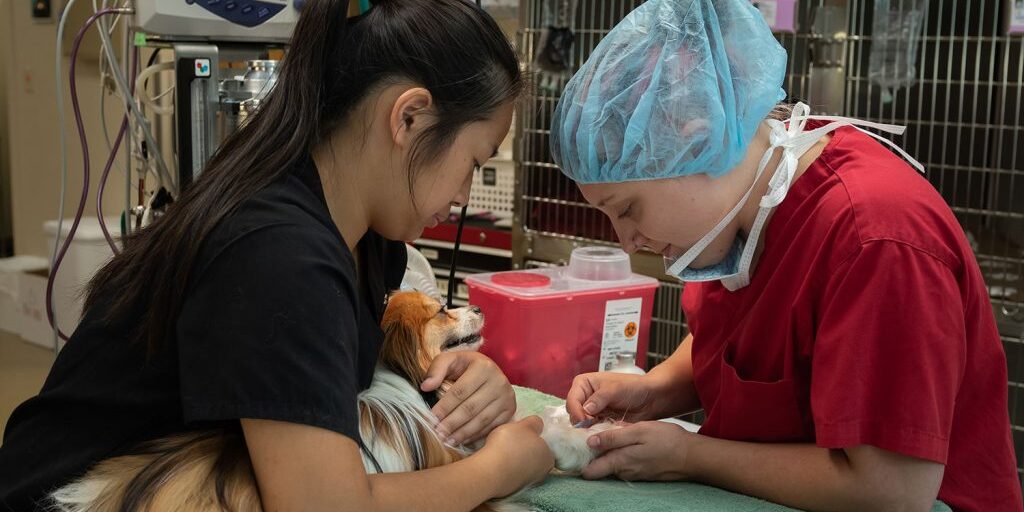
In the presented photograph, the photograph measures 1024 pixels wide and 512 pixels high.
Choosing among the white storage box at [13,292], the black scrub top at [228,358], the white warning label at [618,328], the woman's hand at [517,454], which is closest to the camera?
the black scrub top at [228,358]

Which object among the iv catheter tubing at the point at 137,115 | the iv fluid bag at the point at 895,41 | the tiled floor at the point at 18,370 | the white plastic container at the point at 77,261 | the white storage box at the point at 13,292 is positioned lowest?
the tiled floor at the point at 18,370

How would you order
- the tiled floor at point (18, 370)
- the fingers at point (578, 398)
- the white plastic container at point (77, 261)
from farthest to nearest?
the white plastic container at point (77, 261) < the tiled floor at point (18, 370) < the fingers at point (578, 398)

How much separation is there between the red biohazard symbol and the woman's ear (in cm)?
100

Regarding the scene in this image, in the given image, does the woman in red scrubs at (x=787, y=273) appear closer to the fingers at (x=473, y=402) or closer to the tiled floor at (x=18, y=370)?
the fingers at (x=473, y=402)

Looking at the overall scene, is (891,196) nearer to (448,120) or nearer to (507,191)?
(448,120)

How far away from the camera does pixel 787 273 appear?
1347mm

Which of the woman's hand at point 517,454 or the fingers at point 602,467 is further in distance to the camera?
the fingers at point 602,467

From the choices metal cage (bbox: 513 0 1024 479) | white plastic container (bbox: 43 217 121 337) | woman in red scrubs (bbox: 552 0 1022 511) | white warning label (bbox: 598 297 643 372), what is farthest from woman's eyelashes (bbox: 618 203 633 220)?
white plastic container (bbox: 43 217 121 337)

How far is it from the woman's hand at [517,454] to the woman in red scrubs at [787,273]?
0.35 ft

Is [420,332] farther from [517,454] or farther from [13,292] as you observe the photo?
[13,292]

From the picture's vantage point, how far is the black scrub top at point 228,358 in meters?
1.02

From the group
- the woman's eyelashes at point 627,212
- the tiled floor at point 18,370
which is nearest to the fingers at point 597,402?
the woman's eyelashes at point 627,212

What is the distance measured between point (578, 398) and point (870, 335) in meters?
0.62

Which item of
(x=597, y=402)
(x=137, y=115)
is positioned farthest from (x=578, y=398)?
(x=137, y=115)
